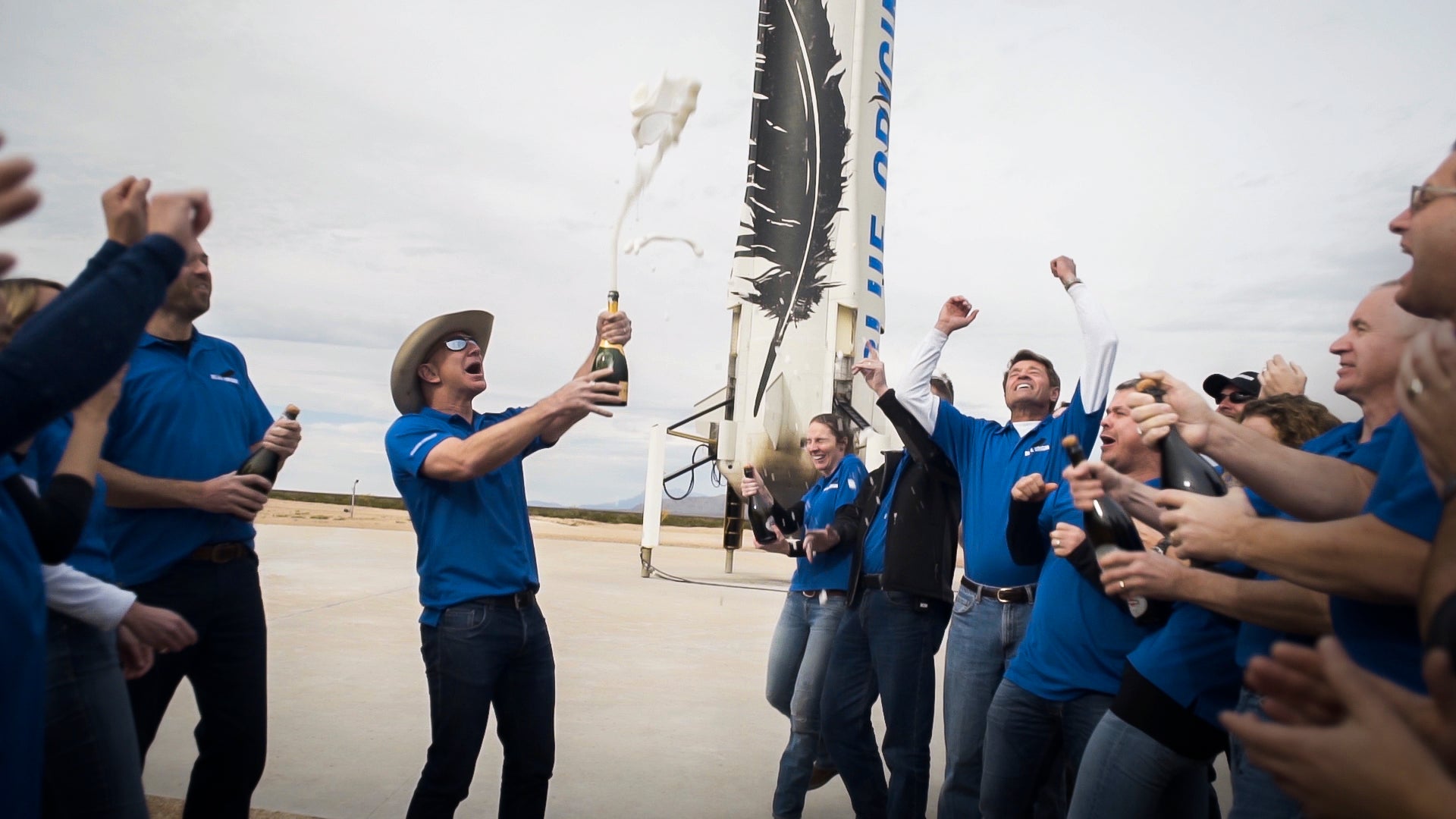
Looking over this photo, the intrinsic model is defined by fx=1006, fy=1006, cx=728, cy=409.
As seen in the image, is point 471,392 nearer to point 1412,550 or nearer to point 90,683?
point 90,683

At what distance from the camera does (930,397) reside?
4.29 m

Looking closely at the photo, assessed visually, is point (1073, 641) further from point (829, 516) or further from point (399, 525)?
point (399, 525)

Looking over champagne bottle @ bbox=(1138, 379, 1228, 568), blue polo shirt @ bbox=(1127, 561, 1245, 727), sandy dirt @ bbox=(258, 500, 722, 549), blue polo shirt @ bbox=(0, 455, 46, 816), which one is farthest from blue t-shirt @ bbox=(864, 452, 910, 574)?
sandy dirt @ bbox=(258, 500, 722, 549)

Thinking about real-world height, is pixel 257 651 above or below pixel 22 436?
below

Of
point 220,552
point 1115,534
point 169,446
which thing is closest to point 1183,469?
point 1115,534

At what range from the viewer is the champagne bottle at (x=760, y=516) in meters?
5.70

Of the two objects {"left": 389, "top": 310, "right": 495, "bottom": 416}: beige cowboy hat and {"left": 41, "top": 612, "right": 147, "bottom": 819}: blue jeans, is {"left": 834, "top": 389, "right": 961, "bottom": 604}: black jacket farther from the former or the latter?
{"left": 41, "top": 612, "right": 147, "bottom": 819}: blue jeans

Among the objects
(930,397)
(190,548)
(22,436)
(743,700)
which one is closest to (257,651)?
(190,548)

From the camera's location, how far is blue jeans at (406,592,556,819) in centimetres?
326

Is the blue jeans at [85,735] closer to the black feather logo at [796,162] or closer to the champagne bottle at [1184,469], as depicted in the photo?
the champagne bottle at [1184,469]

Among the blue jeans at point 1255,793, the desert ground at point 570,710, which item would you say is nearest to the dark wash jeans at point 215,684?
the desert ground at point 570,710

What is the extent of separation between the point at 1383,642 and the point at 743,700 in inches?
227

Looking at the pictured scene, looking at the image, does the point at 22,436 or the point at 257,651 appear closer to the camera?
the point at 22,436

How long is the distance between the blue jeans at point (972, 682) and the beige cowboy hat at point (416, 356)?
2187mm
